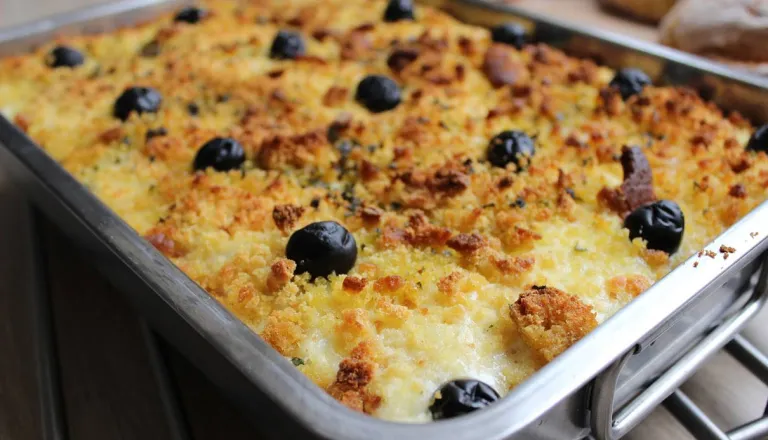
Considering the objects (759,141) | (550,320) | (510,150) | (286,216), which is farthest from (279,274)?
(759,141)

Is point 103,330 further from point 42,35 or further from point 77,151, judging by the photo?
point 42,35

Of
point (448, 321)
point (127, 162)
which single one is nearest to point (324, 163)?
point (127, 162)

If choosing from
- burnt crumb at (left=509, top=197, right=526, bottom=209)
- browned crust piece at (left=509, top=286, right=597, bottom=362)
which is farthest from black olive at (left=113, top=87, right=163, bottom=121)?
browned crust piece at (left=509, top=286, right=597, bottom=362)

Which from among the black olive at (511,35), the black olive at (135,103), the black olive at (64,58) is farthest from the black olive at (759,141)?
the black olive at (64,58)

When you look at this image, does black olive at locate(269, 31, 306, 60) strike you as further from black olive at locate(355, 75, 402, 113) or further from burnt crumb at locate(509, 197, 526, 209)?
burnt crumb at locate(509, 197, 526, 209)

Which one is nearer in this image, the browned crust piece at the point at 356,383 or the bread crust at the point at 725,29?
the browned crust piece at the point at 356,383

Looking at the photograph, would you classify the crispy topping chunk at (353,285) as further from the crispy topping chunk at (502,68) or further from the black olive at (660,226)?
the crispy topping chunk at (502,68)

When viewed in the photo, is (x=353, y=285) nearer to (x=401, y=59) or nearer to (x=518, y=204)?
(x=518, y=204)

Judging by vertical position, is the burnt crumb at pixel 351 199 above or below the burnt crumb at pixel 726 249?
below
